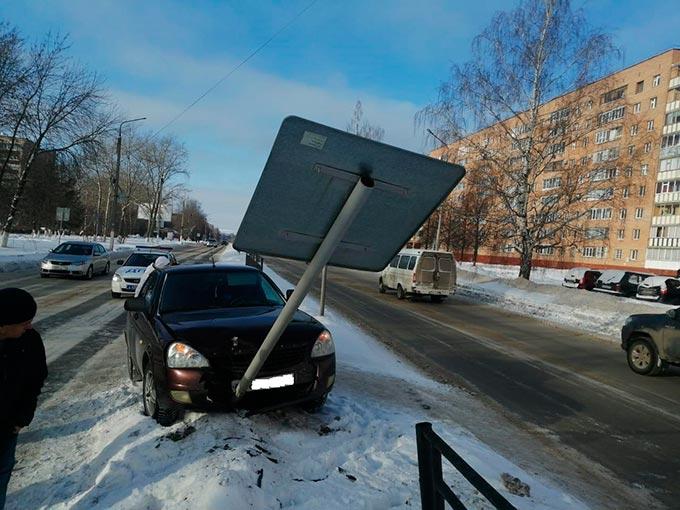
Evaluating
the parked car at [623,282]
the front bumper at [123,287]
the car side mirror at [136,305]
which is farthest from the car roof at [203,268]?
the parked car at [623,282]

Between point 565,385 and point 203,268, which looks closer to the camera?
point 203,268

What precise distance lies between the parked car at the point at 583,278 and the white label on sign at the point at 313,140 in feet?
103

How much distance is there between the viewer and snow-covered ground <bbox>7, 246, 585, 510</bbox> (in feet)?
10.2

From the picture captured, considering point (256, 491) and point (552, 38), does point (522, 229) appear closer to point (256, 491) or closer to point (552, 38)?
point (552, 38)

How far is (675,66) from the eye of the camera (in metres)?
49.2

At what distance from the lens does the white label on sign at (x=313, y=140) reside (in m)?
2.45

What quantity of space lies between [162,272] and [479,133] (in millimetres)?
22076

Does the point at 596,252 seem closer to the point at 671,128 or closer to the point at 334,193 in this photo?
the point at 671,128

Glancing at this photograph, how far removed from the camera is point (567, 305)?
18.2 metres

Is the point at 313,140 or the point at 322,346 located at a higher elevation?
the point at 313,140

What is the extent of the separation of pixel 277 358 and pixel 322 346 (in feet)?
1.74

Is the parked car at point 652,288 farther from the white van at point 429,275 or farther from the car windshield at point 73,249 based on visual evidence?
the car windshield at point 73,249

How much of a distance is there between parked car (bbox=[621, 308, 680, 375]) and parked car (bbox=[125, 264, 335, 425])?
6.59 metres

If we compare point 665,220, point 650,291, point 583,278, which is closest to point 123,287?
point 650,291
